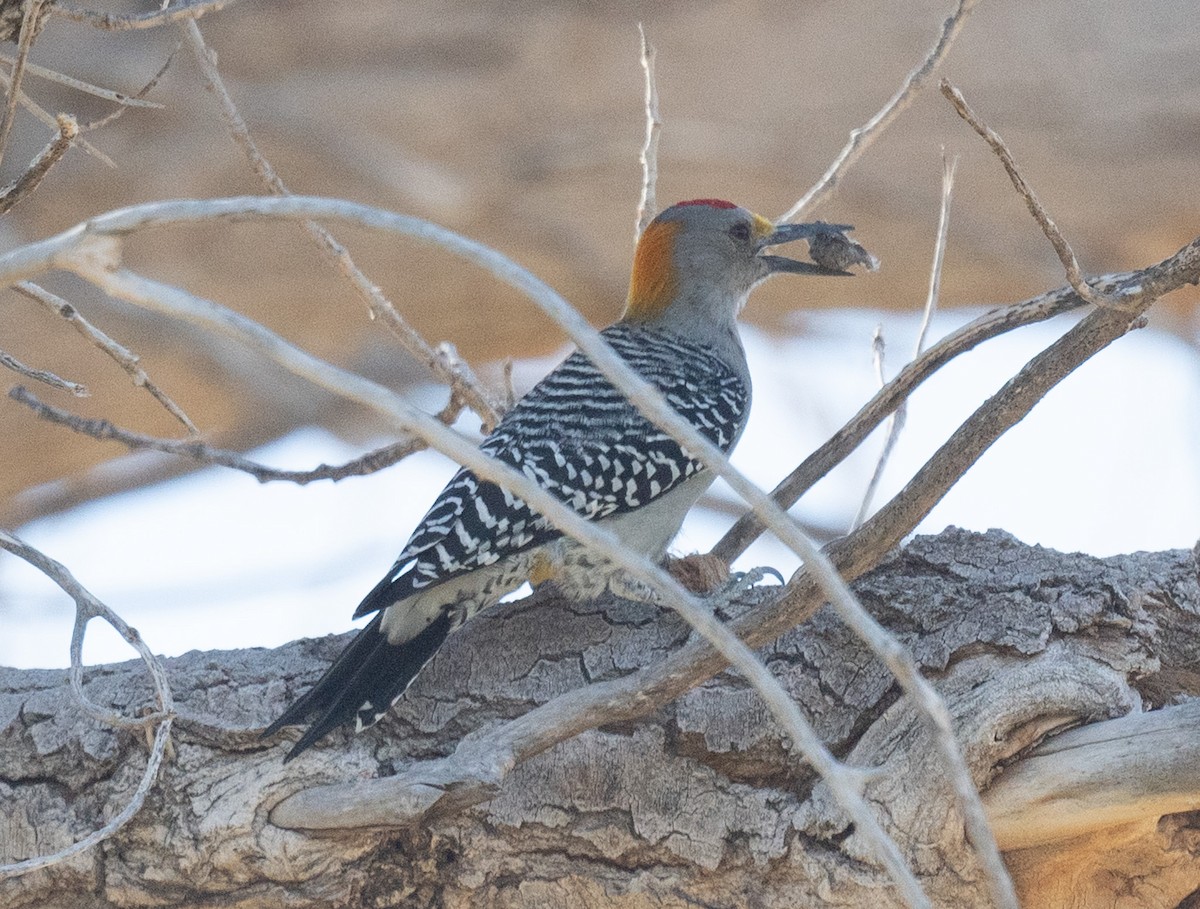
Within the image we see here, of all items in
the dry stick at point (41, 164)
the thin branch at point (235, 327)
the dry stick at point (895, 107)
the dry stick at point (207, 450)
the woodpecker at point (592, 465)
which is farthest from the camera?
the woodpecker at point (592, 465)

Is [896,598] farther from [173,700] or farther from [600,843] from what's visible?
[173,700]

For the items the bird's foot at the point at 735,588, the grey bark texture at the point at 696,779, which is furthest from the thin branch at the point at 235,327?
the bird's foot at the point at 735,588

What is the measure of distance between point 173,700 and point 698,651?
112 cm

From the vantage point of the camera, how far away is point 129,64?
5.70 meters

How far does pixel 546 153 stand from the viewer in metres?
6.23

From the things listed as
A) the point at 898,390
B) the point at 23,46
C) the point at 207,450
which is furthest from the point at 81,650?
the point at 898,390

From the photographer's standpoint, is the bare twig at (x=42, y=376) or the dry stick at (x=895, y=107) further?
the dry stick at (x=895, y=107)

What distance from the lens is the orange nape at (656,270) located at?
185 inches

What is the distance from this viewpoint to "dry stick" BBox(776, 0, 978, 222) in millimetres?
2752

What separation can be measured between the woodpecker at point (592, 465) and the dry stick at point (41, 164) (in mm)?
1033

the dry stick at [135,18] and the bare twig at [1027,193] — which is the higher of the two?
the dry stick at [135,18]

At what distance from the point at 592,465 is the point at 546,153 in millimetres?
2946

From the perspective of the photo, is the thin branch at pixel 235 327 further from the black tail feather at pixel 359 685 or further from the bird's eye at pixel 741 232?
the bird's eye at pixel 741 232

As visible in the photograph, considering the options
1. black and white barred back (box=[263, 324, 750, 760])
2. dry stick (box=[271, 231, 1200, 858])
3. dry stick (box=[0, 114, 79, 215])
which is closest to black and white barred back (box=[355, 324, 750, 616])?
black and white barred back (box=[263, 324, 750, 760])
